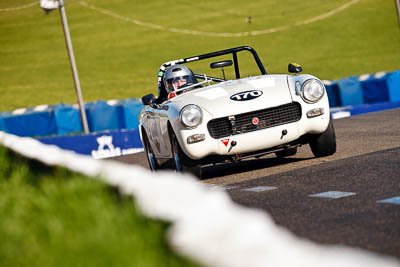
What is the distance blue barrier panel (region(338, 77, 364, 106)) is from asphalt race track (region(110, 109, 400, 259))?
9426mm

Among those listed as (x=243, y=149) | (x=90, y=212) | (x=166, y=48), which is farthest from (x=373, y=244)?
(x=166, y=48)

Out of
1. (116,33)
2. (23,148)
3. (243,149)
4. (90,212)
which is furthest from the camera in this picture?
(116,33)

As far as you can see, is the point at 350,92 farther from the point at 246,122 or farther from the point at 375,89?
the point at 246,122

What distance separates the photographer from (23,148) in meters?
7.74

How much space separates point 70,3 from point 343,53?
24.9m

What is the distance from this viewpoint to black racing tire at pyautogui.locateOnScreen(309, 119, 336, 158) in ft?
29.5

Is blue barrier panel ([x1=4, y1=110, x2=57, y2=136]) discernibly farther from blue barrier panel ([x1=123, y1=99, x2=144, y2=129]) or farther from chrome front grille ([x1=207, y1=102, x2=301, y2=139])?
chrome front grille ([x1=207, y1=102, x2=301, y2=139])

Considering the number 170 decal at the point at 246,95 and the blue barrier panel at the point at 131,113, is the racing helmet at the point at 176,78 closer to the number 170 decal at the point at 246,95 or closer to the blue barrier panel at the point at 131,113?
the number 170 decal at the point at 246,95

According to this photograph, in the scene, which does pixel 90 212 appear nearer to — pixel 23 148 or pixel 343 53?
pixel 23 148

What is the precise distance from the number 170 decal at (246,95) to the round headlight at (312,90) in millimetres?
477

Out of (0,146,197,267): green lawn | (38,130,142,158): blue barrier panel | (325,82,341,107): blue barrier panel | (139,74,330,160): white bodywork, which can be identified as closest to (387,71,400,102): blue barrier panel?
(325,82,341,107): blue barrier panel

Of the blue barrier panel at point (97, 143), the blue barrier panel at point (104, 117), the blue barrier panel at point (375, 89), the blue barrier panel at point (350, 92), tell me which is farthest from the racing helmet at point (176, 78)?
the blue barrier panel at point (350, 92)

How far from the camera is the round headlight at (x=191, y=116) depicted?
27.4 ft

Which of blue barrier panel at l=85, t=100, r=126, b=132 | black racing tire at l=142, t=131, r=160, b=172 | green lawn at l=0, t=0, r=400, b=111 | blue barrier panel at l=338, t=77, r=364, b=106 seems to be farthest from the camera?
green lawn at l=0, t=0, r=400, b=111
